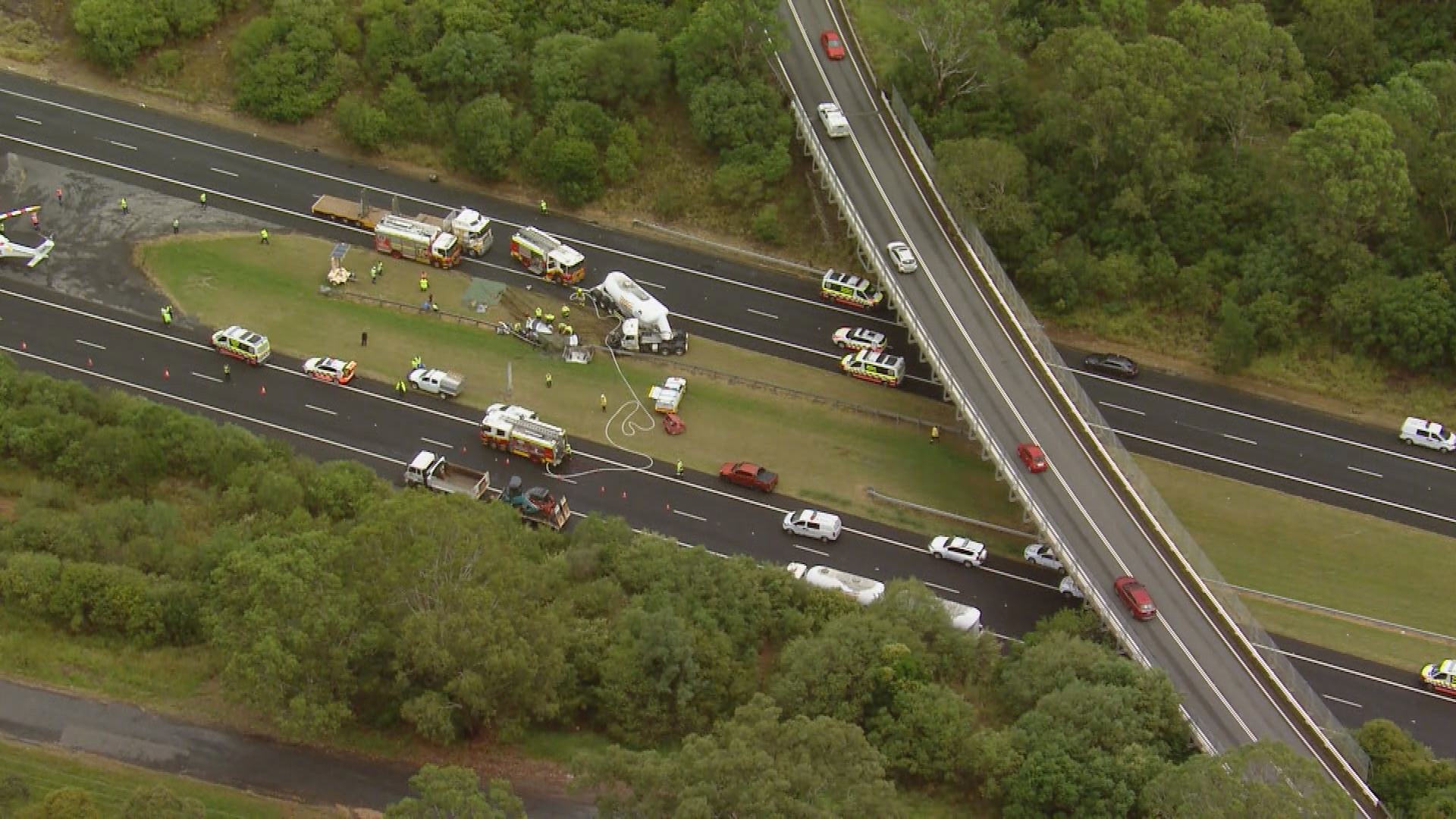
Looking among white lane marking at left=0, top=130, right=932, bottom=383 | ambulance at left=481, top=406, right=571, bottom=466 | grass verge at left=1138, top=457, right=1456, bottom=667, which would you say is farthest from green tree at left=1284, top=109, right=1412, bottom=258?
ambulance at left=481, top=406, right=571, bottom=466

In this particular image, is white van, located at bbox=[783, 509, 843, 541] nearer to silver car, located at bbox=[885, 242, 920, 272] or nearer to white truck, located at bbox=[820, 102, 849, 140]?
silver car, located at bbox=[885, 242, 920, 272]

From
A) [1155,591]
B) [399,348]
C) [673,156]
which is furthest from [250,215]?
[1155,591]

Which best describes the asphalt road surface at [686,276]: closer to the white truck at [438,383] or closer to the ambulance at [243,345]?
the white truck at [438,383]

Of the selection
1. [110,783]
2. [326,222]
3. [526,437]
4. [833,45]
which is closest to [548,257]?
[326,222]

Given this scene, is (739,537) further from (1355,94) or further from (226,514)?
(1355,94)

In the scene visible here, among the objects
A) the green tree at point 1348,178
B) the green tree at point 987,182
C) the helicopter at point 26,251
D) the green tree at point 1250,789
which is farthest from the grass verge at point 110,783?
the green tree at point 1348,178

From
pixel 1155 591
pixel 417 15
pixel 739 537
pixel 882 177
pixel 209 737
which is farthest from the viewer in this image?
pixel 417 15
